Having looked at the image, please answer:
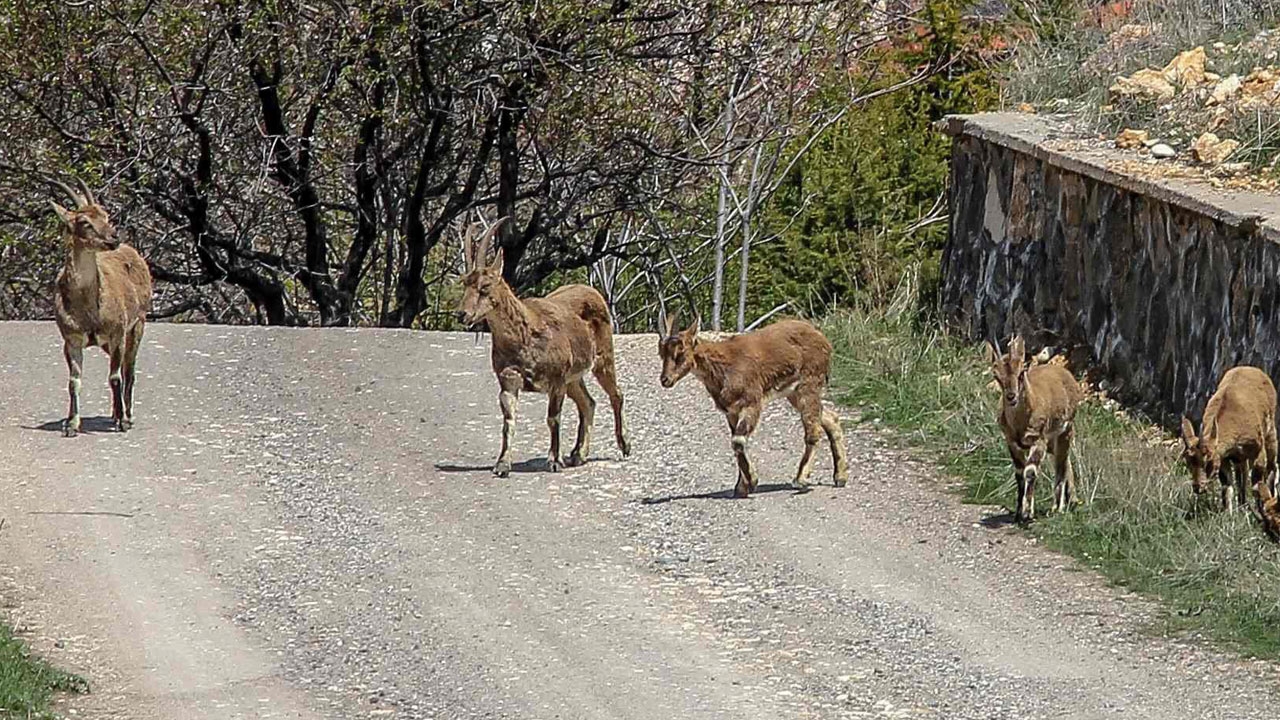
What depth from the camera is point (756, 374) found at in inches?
448

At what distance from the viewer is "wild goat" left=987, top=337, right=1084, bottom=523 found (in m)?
10.5

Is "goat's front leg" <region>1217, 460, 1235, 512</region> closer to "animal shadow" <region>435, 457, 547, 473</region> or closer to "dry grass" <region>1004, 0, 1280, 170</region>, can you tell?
"dry grass" <region>1004, 0, 1280, 170</region>

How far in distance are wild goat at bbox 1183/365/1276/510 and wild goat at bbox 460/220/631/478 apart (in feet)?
10.7

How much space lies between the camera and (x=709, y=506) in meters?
11.4

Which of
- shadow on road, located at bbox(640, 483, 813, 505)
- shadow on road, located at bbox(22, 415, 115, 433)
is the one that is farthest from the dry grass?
shadow on road, located at bbox(22, 415, 115, 433)

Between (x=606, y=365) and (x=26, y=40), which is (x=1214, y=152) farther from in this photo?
(x=26, y=40)

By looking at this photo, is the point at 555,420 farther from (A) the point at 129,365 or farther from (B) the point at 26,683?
(B) the point at 26,683

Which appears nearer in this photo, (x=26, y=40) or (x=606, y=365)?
(x=606, y=365)

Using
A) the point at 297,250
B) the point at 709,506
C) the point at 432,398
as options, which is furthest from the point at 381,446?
the point at 297,250

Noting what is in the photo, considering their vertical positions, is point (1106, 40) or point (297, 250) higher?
point (1106, 40)

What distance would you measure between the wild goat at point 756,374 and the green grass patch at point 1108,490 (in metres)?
0.88

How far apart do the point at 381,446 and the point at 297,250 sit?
29.5ft

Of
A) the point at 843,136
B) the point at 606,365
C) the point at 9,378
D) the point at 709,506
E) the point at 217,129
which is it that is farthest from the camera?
the point at 843,136

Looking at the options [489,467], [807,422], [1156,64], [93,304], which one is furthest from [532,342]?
[1156,64]
